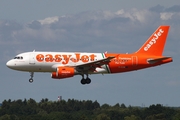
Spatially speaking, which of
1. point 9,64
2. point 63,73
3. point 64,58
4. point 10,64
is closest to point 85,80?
point 64,58

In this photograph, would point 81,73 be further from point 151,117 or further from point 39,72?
point 151,117

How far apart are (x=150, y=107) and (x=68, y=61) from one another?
111 m

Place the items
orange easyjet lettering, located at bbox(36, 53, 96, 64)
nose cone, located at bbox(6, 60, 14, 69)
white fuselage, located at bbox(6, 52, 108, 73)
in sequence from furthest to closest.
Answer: nose cone, located at bbox(6, 60, 14, 69) → orange easyjet lettering, located at bbox(36, 53, 96, 64) → white fuselage, located at bbox(6, 52, 108, 73)

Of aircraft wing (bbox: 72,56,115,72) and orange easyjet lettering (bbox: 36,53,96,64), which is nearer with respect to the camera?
aircraft wing (bbox: 72,56,115,72)

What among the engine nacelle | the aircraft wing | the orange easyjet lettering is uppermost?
the orange easyjet lettering

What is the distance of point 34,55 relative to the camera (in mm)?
89312

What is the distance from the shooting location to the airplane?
88938mm

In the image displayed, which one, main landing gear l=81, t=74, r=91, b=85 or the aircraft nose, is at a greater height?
the aircraft nose

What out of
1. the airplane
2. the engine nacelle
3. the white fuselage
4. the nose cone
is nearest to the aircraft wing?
the airplane

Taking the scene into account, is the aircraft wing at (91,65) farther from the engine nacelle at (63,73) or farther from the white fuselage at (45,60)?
the engine nacelle at (63,73)

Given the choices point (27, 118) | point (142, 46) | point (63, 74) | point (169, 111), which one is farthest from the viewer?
point (169, 111)

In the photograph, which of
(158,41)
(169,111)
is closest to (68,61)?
(158,41)

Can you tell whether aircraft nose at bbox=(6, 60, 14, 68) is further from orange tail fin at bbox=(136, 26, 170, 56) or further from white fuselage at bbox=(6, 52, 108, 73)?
orange tail fin at bbox=(136, 26, 170, 56)

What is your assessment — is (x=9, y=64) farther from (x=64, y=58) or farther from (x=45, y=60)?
(x=64, y=58)
